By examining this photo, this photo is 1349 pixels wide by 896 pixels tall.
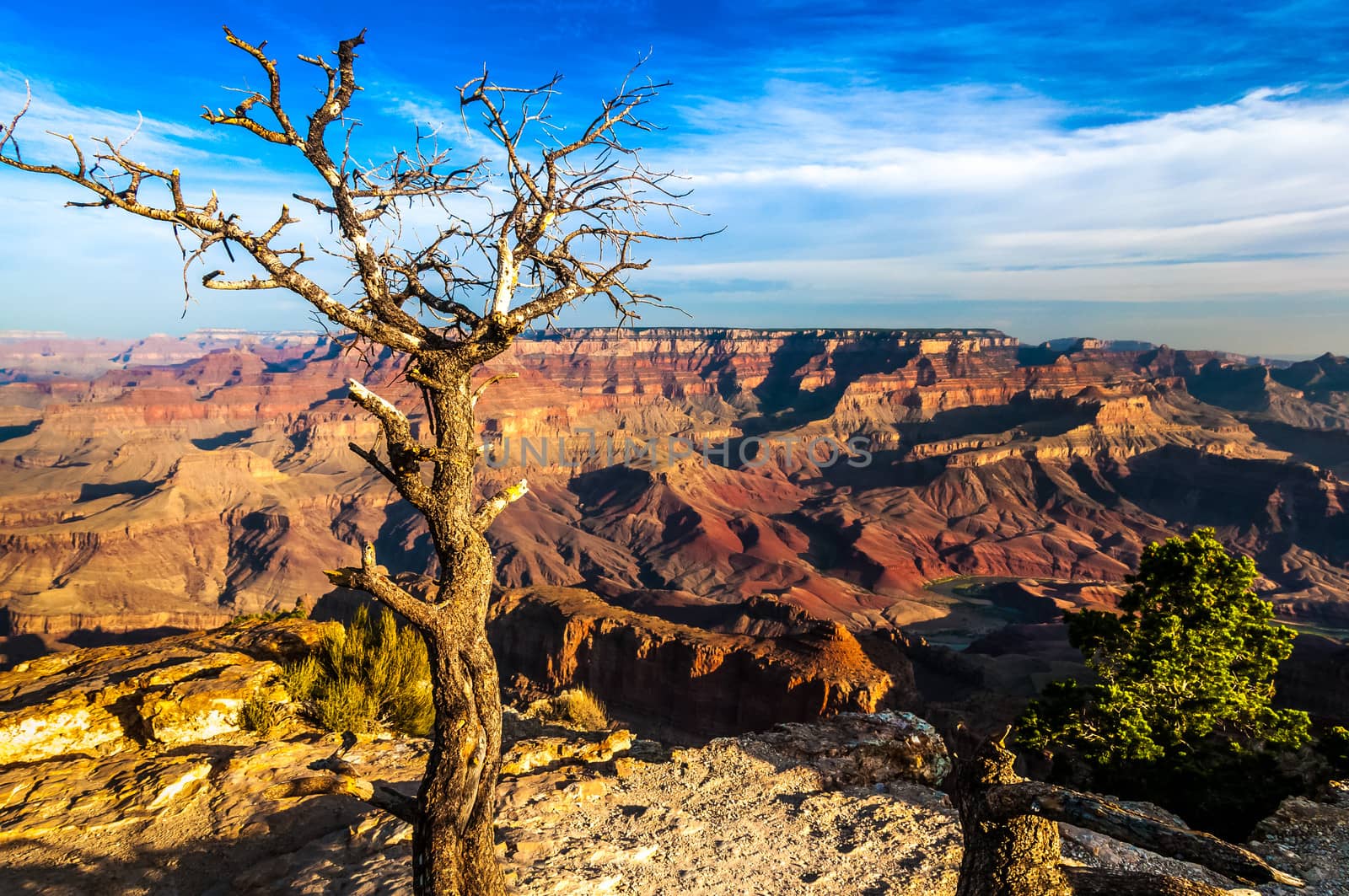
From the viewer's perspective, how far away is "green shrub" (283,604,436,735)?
458 inches

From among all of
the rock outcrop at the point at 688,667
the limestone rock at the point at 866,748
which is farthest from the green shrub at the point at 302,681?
the rock outcrop at the point at 688,667

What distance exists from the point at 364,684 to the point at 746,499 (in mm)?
109651

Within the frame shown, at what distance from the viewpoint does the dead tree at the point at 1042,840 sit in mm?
3523

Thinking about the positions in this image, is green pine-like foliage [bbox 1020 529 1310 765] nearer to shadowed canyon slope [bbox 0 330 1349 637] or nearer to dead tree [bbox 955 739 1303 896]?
dead tree [bbox 955 739 1303 896]

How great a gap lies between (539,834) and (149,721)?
274 inches

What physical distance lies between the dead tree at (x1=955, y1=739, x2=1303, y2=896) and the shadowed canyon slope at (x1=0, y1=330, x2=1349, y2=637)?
53.2 m

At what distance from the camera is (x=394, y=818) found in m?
8.19

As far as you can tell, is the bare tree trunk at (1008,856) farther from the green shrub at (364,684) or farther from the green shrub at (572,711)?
the green shrub at (572,711)

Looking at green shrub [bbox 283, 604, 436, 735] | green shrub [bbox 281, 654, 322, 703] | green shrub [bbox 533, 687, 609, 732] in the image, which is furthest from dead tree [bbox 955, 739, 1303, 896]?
green shrub [bbox 533, 687, 609, 732]

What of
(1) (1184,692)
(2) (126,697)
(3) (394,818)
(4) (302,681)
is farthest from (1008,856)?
(1) (1184,692)

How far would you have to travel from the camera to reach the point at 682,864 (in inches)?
304

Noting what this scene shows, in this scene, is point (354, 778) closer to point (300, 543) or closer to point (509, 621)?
point (509, 621)

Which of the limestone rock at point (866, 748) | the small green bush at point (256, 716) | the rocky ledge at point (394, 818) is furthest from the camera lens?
the limestone rock at point (866, 748)

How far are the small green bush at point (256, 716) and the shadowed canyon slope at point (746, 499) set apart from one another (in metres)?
44.8
